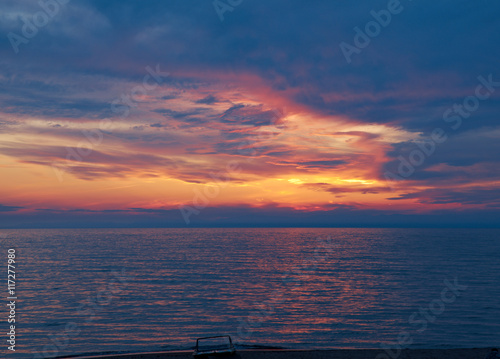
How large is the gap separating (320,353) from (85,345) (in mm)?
14776

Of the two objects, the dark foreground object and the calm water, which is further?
the calm water

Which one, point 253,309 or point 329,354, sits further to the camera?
point 253,309

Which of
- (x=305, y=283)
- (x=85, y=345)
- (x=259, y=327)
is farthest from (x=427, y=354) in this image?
(x=305, y=283)

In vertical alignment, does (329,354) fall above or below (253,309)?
above

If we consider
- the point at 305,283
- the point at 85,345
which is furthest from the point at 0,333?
the point at 305,283

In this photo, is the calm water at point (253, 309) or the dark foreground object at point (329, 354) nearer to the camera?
the dark foreground object at point (329, 354)

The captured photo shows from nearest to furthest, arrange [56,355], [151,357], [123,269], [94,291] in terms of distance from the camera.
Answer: [151,357], [56,355], [94,291], [123,269]

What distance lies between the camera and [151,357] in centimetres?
1817

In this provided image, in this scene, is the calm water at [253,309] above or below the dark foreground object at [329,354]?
below

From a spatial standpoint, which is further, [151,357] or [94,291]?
[94,291]

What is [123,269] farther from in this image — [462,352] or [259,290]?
[462,352]

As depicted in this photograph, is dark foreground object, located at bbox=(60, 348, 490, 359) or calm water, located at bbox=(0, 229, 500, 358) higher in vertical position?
dark foreground object, located at bbox=(60, 348, 490, 359)

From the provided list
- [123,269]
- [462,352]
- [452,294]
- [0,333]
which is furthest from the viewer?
[123,269]

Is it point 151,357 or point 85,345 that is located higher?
point 151,357
